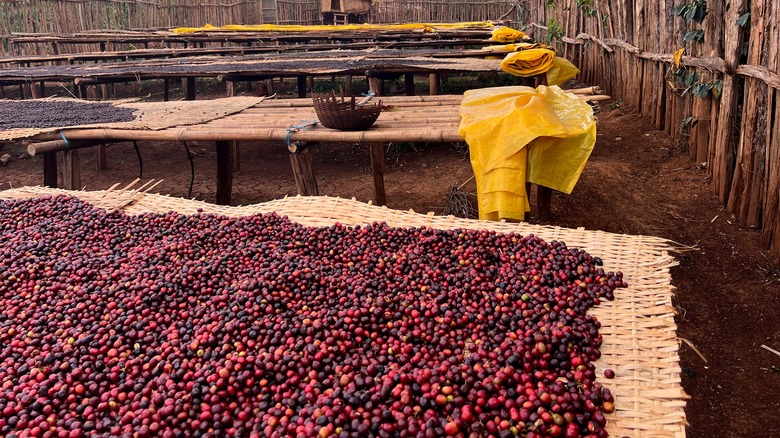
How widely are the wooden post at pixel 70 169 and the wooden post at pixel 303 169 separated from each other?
194 centimetres

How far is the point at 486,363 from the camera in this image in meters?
1.76

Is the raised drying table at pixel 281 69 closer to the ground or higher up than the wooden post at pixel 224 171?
higher up

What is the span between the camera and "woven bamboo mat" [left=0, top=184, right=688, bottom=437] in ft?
5.39

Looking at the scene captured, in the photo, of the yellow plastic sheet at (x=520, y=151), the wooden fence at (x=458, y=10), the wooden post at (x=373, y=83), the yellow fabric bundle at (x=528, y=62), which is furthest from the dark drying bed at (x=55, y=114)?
the wooden fence at (x=458, y=10)

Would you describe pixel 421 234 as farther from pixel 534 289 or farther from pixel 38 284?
pixel 38 284

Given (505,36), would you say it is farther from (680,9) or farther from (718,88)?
(718,88)

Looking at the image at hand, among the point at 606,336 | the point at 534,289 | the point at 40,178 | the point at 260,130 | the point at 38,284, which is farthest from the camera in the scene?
the point at 40,178


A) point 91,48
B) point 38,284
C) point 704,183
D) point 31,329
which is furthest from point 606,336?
point 91,48

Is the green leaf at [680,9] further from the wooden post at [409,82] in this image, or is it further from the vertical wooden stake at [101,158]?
the vertical wooden stake at [101,158]

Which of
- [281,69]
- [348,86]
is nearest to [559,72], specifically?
[281,69]

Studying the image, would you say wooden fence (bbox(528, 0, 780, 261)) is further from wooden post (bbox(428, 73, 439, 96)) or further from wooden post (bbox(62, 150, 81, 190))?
wooden post (bbox(62, 150, 81, 190))

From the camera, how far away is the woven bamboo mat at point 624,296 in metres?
1.64

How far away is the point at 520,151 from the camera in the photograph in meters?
3.55

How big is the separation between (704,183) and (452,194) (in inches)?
81.6
